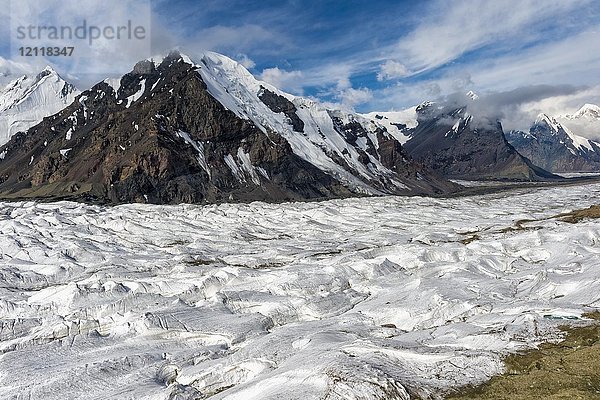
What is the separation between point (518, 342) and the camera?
32938mm

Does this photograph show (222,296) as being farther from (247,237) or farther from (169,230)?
(169,230)

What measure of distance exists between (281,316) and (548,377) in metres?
29.6

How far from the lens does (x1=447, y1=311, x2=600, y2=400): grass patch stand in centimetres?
2344

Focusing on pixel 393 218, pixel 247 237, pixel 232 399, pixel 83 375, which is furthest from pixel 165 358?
pixel 393 218

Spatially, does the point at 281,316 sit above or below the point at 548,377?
below

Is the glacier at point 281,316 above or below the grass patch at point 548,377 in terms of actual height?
below

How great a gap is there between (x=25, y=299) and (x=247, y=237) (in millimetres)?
72408

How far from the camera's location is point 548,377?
998 inches

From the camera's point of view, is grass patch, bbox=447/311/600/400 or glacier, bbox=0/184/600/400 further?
glacier, bbox=0/184/600/400

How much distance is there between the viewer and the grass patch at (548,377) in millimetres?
23438

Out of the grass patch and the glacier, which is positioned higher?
the grass patch

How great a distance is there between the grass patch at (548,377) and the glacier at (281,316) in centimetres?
117

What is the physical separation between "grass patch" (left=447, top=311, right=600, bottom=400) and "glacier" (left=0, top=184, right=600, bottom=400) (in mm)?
1171

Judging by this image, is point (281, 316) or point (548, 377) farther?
point (281, 316)
